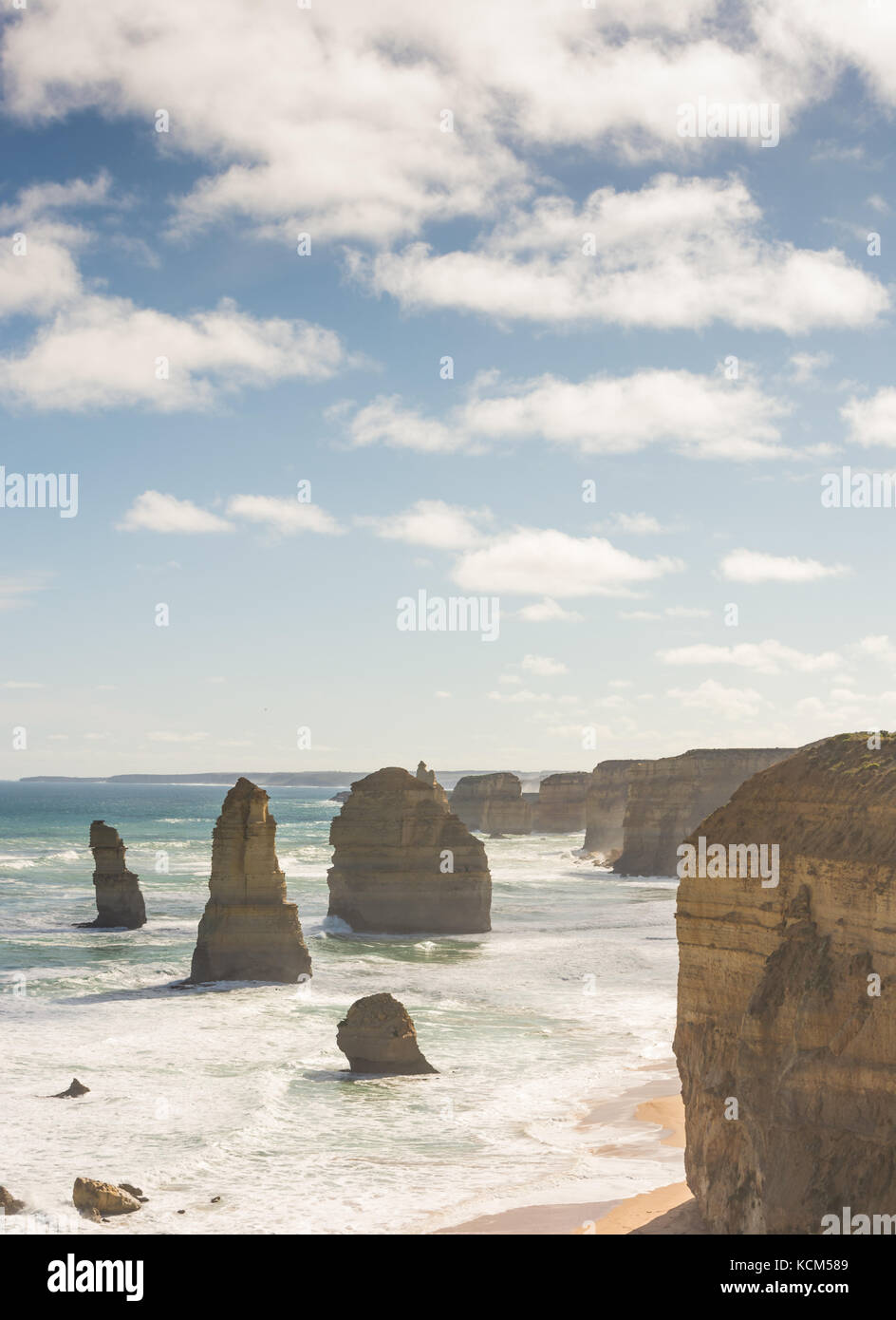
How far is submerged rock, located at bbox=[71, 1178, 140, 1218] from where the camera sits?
17984 millimetres

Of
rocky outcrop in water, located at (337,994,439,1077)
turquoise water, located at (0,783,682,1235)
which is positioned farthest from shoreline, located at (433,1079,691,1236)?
rocky outcrop in water, located at (337,994,439,1077)

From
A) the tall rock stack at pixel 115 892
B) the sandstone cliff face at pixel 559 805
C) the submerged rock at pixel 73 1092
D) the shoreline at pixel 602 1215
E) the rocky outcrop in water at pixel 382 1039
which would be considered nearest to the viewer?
the shoreline at pixel 602 1215

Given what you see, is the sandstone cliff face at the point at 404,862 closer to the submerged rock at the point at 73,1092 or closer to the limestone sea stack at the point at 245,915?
the limestone sea stack at the point at 245,915

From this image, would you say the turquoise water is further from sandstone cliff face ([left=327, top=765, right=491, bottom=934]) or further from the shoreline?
sandstone cliff face ([left=327, top=765, right=491, bottom=934])

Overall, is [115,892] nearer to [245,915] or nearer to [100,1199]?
[245,915]

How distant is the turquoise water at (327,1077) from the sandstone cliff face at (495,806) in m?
81.2

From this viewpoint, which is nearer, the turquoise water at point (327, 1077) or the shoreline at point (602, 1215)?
the shoreline at point (602, 1215)

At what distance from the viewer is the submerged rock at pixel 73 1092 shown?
25106mm

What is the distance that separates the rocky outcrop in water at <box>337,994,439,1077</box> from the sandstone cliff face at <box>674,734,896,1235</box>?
40.3 feet

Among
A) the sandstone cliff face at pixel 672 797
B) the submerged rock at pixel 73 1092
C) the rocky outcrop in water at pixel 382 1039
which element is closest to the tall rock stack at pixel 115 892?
the submerged rock at pixel 73 1092

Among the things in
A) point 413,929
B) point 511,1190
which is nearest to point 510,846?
point 413,929

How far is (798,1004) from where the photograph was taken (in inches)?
519

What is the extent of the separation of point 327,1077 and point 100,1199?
375 inches
